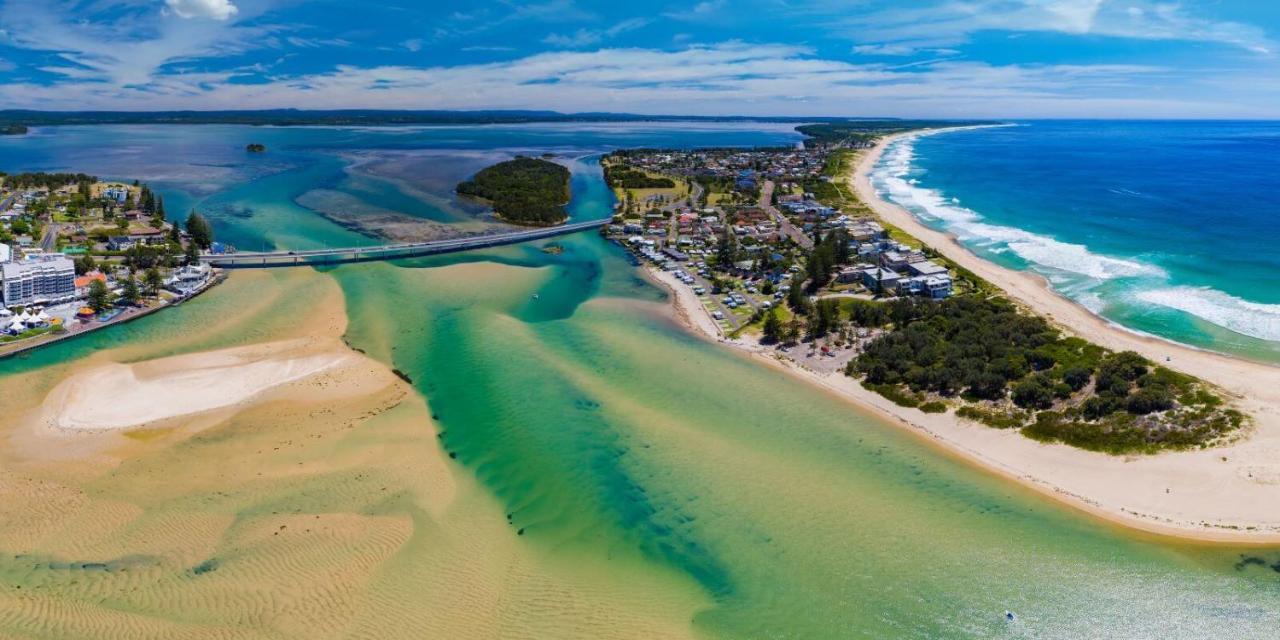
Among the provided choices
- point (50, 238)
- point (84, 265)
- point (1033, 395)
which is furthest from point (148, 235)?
point (1033, 395)

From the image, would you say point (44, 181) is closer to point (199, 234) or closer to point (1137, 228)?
point (199, 234)

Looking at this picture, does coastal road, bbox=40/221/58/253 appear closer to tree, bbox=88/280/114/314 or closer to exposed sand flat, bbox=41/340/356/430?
tree, bbox=88/280/114/314

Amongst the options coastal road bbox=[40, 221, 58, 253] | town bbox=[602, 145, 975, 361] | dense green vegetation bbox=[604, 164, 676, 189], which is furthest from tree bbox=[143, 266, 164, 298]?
dense green vegetation bbox=[604, 164, 676, 189]

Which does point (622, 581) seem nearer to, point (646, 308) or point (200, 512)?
point (200, 512)

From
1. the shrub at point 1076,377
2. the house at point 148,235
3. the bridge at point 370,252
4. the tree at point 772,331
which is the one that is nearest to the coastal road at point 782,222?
the tree at point 772,331

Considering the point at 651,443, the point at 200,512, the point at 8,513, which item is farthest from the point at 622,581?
the point at 8,513

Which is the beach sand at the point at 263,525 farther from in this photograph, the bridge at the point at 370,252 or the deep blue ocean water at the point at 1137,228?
the deep blue ocean water at the point at 1137,228
